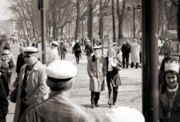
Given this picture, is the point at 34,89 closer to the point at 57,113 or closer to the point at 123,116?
the point at 57,113

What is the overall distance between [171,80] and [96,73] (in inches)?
210

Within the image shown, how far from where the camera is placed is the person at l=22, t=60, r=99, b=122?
280cm

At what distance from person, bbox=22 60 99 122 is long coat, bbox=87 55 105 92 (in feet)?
22.8

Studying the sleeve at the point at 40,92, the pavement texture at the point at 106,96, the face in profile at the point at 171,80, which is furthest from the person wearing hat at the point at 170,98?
the pavement texture at the point at 106,96

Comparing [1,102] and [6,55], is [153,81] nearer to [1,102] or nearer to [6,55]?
[1,102]

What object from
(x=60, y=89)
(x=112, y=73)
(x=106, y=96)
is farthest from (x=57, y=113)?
(x=106, y=96)

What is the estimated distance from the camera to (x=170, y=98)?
461 cm

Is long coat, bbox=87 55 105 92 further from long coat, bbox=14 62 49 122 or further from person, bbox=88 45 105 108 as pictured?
long coat, bbox=14 62 49 122

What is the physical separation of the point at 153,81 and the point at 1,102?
2.12 m

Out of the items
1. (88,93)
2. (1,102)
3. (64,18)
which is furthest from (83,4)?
(1,102)

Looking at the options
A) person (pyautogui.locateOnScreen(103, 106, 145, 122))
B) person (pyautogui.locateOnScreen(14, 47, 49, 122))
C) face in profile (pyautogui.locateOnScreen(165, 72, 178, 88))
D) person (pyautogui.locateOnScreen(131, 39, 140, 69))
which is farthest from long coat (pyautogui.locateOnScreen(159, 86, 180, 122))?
person (pyautogui.locateOnScreen(131, 39, 140, 69))

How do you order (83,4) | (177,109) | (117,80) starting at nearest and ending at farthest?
(177,109)
(117,80)
(83,4)

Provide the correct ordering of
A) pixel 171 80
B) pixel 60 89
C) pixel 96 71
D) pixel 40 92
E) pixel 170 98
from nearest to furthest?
1. pixel 60 89
2. pixel 170 98
3. pixel 171 80
4. pixel 40 92
5. pixel 96 71

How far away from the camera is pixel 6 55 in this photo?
461 inches
